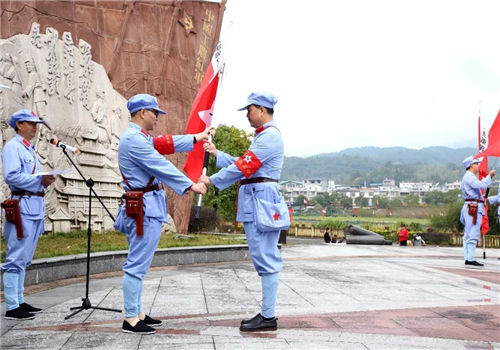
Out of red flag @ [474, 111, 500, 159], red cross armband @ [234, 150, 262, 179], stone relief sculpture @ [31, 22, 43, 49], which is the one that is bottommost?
red cross armband @ [234, 150, 262, 179]

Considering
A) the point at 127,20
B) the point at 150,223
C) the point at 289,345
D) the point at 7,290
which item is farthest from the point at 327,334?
the point at 127,20

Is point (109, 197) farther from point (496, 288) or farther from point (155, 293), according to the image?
point (496, 288)

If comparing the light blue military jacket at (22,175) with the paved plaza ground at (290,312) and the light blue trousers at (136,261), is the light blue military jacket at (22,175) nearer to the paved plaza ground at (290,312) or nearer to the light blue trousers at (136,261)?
the paved plaza ground at (290,312)

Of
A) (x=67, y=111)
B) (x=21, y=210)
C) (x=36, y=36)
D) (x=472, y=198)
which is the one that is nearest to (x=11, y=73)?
(x=36, y=36)

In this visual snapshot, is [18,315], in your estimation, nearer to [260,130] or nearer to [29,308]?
[29,308]

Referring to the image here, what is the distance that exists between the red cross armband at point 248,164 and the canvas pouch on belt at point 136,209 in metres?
0.90

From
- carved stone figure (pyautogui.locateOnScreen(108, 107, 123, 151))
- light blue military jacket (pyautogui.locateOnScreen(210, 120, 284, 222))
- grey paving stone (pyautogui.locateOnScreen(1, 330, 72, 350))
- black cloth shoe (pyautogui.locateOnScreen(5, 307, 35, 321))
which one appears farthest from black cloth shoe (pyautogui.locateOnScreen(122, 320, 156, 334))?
carved stone figure (pyautogui.locateOnScreen(108, 107, 123, 151))

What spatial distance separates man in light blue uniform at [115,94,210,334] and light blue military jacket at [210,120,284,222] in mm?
260

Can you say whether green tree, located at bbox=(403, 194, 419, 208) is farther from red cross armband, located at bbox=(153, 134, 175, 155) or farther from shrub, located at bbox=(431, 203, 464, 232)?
red cross armband, located at bbox=(153, 134, 175, 155)

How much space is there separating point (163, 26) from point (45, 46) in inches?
170

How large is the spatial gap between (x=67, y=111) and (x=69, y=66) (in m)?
0.91

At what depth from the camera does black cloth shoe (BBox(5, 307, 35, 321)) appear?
4.89 meters

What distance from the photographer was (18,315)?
4895 mm

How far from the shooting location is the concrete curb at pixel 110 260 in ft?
22.9
